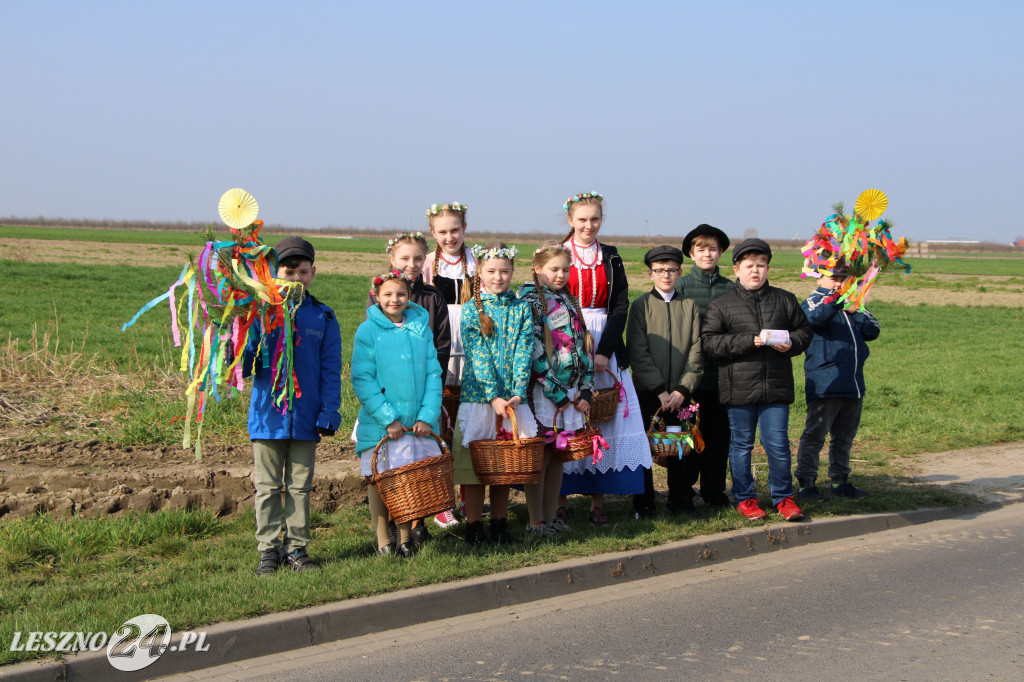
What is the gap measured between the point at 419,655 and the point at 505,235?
158m

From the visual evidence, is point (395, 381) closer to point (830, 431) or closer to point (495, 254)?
point (495, 254)

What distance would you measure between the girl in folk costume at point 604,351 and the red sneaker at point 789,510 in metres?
1.06

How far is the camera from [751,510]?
669 centimetres

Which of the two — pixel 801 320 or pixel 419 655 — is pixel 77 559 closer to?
pixel 419 655

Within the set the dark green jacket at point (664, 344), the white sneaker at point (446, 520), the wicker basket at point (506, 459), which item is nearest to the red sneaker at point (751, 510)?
the dark green jacket at point (664, 344)

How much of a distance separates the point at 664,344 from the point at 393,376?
2197 mm

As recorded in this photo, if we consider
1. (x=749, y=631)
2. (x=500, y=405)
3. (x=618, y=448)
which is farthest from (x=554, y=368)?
(x=749, y=631)

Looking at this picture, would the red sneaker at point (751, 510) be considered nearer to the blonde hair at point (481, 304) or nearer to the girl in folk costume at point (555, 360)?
the girl in folk costume at point (555, 360)

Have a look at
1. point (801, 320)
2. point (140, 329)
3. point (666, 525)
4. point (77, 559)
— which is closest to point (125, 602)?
point (77, 559)

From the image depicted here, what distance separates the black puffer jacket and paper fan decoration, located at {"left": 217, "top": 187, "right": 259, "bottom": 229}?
3.35 m

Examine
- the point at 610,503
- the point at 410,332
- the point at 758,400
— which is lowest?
the point at 610,503

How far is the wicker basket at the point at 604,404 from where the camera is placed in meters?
6.29

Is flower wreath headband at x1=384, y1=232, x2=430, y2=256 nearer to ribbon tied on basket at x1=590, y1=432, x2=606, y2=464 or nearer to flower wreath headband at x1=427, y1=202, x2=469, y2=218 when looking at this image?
flower wreath headband at x1=427, y1=202, x2=469, y2=218

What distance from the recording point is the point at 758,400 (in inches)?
260
